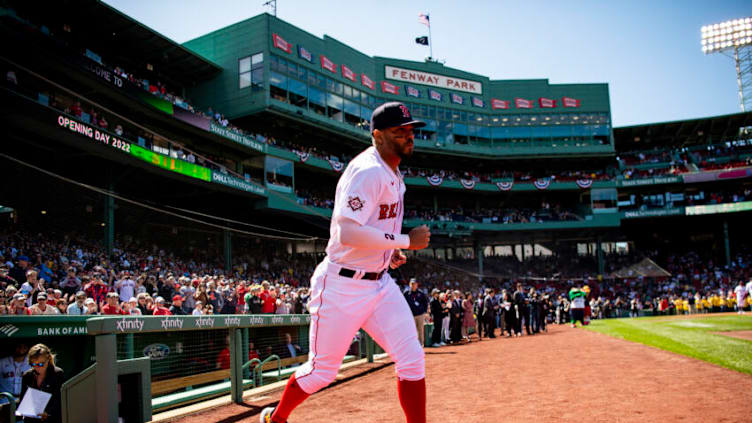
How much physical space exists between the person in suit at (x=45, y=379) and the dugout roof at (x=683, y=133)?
2091 inches

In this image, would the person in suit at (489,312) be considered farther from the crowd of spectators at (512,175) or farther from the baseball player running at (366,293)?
the crowd of spectators at (512,175)

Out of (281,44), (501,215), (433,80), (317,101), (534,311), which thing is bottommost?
(534,311)

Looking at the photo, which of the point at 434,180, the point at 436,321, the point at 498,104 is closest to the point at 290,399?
the point at 436,321

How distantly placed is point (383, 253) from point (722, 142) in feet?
187

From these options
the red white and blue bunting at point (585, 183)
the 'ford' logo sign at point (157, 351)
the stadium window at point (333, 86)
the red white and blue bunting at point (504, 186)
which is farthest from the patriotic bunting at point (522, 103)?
the 'ford' logo sign at point (157, 351)

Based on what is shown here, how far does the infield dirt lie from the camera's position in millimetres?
5102

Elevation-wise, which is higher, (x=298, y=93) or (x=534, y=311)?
(x=298, y=93)

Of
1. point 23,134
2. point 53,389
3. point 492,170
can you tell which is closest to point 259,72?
point 23,134

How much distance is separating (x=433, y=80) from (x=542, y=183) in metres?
13.0

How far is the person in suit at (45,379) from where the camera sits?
16.6ft

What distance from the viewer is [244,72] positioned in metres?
34.0

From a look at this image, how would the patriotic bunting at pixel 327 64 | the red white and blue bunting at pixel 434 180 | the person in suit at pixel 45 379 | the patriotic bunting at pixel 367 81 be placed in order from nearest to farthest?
the person in suit at pixel 45 379 < the patriotic bunting at pixel 327 64 < the patriotic bunting at pixel 367 81 < the red white and blue bunting at pixel 434 180

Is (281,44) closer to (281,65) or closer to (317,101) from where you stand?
(281,65)

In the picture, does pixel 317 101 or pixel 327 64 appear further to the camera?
pixel 327 64
